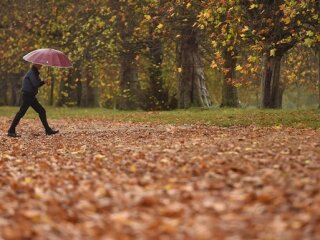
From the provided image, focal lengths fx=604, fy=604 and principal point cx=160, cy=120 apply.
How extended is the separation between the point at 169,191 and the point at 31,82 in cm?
1052

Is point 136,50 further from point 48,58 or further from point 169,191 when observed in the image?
point 169,191

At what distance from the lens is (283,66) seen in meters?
36.3

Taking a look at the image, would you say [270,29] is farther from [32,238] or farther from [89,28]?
[89,28]

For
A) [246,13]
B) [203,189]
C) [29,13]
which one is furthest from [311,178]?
[29,13]

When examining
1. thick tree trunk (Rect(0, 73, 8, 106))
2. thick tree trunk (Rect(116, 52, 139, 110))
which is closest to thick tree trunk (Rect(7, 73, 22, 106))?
thick tree trunk (Rect(0, 73, 8, 106))

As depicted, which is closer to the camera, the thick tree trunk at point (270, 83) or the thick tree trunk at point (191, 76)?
the thick tree trunk at point (270, 83)

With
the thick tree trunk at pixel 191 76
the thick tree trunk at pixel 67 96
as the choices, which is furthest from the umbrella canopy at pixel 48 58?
the thick tree trunk at pixel 67 96

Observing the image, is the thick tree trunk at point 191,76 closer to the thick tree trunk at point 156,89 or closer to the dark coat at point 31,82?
the thick tree trunk at point 156,89

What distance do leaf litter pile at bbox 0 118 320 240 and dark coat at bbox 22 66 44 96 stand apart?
4.53 m

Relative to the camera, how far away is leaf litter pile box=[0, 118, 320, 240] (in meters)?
5.51

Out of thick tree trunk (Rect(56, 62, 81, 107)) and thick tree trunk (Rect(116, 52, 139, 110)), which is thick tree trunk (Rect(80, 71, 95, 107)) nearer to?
thick tree trunk (Rect(56, 62, 81, 107))

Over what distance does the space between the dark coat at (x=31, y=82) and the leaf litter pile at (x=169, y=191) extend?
14.9 ft

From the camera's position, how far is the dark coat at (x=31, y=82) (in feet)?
54.6

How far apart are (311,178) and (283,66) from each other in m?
29.7
